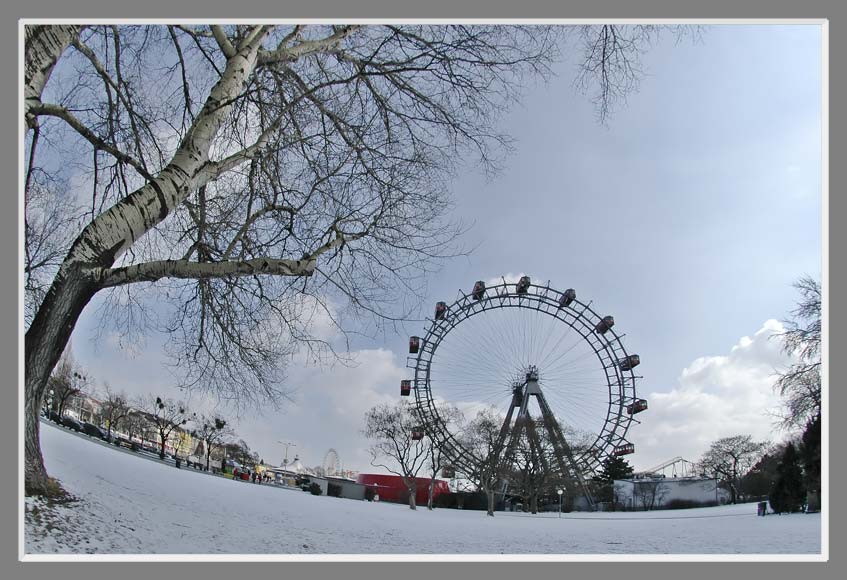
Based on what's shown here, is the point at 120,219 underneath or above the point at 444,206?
underneath

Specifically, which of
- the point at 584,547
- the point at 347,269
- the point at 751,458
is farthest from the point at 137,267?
the point at 751,458

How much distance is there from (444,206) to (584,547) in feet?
10.2

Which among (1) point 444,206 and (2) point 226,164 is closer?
(2) point 226,164

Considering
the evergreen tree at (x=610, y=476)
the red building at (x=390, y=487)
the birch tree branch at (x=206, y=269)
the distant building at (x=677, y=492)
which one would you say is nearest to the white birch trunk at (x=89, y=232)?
the birch tree branch at (x=206, y=269)

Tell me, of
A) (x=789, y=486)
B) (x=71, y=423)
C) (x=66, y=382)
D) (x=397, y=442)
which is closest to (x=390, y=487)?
(x=397, y=442)

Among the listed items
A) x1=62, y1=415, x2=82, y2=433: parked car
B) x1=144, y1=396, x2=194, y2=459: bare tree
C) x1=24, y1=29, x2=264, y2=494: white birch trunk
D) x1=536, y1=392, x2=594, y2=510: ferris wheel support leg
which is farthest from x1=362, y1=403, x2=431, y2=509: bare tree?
x1=24, y1=29, x2=264, y2=494: white birch trunk

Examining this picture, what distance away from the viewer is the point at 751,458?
566 cm

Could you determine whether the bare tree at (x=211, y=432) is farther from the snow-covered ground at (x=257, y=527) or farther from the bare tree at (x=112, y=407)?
the bare tree at (x=112, y=407)

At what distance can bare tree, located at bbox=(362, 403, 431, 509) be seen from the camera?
675cm

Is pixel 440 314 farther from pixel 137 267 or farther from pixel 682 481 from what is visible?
pixel 137 267

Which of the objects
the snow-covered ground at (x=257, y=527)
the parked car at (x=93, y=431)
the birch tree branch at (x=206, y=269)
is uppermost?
the birch tree branch at (x=206, y=269)

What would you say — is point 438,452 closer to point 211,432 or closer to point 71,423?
point 211,432

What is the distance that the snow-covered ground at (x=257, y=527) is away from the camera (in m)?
4.11

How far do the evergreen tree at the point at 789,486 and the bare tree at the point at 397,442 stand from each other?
3.66 meters
